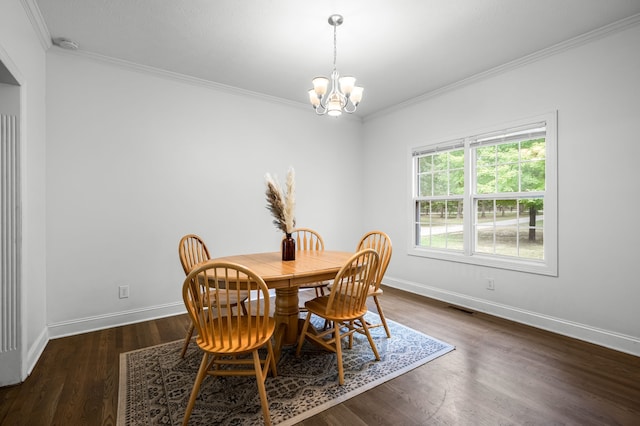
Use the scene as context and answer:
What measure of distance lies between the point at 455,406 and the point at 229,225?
296 centimetres

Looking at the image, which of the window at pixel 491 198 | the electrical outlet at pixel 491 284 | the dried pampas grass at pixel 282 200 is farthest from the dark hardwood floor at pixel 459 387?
the dried pampas grass at pixel 282 200

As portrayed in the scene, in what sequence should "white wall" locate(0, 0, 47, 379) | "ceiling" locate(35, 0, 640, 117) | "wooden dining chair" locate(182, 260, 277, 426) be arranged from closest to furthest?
1. "wooden dining chair" locate(182, 260, 277, 426)
2. "white wall" locate(0, 0, 47, 379)
3. "ceiling" locate(35, 0, 640, 117)

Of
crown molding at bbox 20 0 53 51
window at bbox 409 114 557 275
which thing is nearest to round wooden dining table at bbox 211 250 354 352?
window at bbox 409 114 557 275

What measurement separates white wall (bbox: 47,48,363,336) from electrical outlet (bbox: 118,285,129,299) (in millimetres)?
35

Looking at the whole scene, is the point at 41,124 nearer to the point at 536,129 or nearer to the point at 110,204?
the point at 110,204

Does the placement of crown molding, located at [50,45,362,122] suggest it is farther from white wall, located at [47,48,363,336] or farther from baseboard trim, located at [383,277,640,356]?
baseboard trim, located at [383,277,640,356]

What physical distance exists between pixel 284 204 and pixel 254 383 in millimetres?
1285

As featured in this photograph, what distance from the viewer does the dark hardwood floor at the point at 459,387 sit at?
5.65ft

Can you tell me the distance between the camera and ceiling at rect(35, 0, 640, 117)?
2.29 meters

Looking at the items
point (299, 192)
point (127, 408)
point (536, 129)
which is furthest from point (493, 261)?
point (127, 408)

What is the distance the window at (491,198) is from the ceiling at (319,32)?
85cm

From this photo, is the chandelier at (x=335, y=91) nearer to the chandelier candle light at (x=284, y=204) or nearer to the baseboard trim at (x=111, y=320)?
the chandelier candle light at (x=284, y=204)

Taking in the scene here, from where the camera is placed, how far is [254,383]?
2.04 m

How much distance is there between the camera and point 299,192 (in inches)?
175
